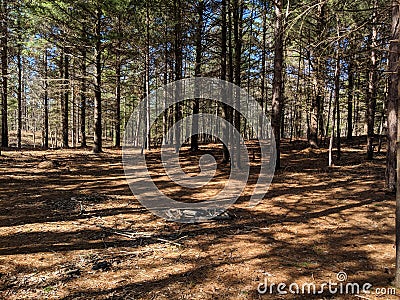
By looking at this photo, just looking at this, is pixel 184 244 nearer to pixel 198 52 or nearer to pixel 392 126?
pixel 392 126

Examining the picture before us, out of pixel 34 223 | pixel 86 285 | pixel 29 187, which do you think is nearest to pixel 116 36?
pixel 29 187

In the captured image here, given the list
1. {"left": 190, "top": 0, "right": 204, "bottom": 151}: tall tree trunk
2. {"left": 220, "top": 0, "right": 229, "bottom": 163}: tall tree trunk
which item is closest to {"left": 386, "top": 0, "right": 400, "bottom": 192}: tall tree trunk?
{"left": 220, "top": 0, "right": 229, "bottom": 163}: tall tree trunk

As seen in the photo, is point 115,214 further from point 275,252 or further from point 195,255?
point 275,252

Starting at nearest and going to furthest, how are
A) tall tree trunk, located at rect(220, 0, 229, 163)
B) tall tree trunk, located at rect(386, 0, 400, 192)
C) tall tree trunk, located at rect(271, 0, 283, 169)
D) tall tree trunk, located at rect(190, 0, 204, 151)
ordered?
tall tree trunk, located at rect(386, 0, 400, 192) → tall tree trunk, located at rect(271, 0, 283, 169) → tall tree trunk, located at rect(220, 0, 229, 163) → tall tree trunk, located at rect(190, 0, 204, 151)

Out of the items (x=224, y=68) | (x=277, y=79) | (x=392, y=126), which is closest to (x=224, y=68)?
(x=224, y=68)

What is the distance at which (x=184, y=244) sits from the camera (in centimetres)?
511

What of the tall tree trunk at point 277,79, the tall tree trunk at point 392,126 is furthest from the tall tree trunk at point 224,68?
the tall tree trunk at point 392,126

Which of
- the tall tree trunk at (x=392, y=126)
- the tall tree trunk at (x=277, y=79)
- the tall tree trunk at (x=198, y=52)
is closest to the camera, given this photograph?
the tall tree trunk at (x=392, y=126)

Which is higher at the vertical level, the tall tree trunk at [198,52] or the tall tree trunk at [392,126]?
the tall tree trunk at [198,52]

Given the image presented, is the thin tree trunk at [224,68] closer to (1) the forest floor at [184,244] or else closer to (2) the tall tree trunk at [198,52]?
(2) the tall tree trunk at [198,52]

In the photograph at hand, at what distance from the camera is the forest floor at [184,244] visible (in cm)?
375

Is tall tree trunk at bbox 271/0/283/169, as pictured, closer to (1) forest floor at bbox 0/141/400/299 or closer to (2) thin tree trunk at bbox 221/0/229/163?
(2) thin tree trunk at bbox 221/0/229/163

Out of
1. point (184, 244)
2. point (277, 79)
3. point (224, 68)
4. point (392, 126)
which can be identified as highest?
point (224, 68)

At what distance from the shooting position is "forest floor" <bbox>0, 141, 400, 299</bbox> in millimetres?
3752
